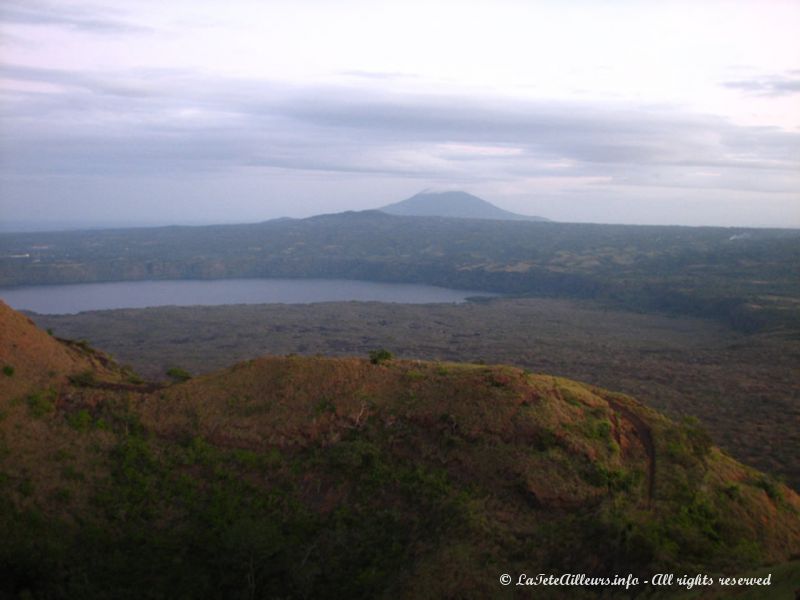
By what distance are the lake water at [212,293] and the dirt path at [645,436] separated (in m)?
69.3

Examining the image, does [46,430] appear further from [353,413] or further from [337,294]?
[337,294]

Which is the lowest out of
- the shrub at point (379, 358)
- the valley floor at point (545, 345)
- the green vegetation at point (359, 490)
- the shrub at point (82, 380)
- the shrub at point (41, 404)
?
the valley floor at point (545, 345)

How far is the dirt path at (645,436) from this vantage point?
12.3 meters

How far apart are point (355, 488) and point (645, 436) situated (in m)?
6.20

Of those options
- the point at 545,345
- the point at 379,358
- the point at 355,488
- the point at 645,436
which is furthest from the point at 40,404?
the point at 545,345

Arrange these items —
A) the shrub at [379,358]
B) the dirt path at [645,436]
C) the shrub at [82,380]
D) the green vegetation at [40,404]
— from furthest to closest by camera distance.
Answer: the shrub at [379,358], the shrub at [82,380], the green vegetation at [40,404], the dirt path at [645,436]

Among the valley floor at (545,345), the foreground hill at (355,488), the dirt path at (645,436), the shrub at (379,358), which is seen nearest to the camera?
the foreground hill at (355,488)

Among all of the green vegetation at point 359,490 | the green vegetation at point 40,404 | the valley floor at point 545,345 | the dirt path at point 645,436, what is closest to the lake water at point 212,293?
the valley floor at point 545,345

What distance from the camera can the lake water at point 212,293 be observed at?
3110 inches

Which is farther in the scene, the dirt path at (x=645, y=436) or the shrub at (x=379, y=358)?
the shrub at (x=379, y=358)

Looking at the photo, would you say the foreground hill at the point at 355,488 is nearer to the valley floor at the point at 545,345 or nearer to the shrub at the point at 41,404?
the shrub at the point at 41,404

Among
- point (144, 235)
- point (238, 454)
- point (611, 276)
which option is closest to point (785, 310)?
point (611, 276)

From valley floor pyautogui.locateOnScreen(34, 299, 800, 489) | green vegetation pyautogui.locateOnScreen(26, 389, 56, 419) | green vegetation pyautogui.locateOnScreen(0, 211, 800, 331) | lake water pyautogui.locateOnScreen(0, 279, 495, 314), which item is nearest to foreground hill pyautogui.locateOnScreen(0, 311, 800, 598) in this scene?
green vegetation pyautogui.locateOnScreen(26, 389, 56, 419)

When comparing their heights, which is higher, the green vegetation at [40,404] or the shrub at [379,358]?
the shrub at [379,358]
